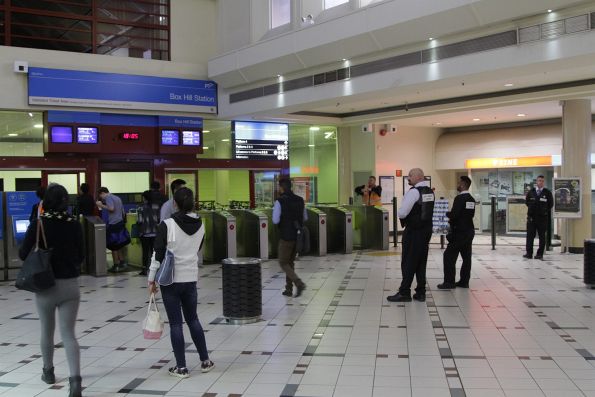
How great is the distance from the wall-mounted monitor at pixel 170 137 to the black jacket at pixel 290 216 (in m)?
5.96

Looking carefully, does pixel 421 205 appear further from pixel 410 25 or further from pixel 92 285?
pixel 92 285

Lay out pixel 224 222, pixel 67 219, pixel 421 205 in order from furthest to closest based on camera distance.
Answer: pixel 224 222 < pixel 421 205 < pixel 67 219

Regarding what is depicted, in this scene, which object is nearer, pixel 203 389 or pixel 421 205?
pixel 203 389

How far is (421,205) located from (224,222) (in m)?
5.04

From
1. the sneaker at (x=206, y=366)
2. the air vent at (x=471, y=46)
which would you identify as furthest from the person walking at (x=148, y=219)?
the sneaker at (x=206, y=366)

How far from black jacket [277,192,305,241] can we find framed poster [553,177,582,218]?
6776 mm

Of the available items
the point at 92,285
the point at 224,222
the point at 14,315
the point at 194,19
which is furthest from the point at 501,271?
the point at 194,19

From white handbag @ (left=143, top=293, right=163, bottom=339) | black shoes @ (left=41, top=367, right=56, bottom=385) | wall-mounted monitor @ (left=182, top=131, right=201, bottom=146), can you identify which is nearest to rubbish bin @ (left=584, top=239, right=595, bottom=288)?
white handbag @ (left=143, top=293, right=163, bottom=339)

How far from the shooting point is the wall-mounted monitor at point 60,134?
38.1ft

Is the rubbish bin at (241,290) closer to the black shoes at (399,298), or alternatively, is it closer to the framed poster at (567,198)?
the black shoes at (399,298)

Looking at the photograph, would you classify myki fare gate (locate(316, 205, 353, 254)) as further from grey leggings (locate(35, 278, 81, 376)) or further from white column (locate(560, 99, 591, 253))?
grey leggings (locate(35, 278, 81, 376))

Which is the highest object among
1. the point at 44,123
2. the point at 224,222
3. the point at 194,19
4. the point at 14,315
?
the point at 194,19

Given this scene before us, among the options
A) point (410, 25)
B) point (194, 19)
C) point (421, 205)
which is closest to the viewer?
point (421, 205)

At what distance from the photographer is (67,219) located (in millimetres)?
4391
